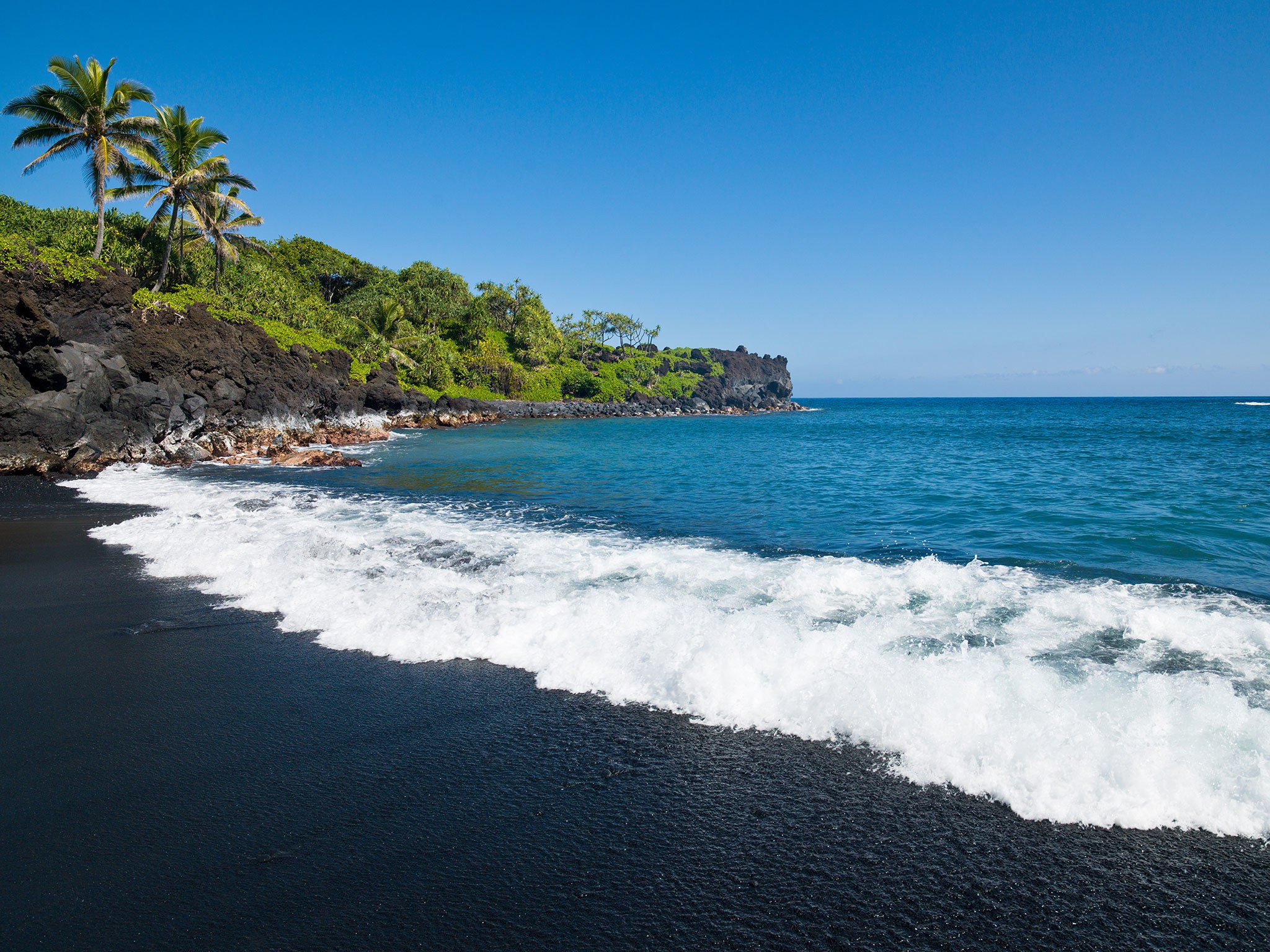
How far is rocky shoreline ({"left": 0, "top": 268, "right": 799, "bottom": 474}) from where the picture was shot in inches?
757

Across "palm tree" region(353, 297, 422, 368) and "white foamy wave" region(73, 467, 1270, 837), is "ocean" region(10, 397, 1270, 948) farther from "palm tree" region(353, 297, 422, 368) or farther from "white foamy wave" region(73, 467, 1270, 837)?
"palm tree" region(353, 297, 422, 368)

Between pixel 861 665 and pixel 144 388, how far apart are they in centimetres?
2737

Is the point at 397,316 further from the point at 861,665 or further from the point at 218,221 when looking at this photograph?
the point at 861,665

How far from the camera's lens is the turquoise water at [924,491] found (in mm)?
11625

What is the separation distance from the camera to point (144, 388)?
2328cm

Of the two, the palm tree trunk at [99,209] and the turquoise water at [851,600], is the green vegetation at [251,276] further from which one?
the turquoise water at [851,600]

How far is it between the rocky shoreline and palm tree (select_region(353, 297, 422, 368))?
16.6 m

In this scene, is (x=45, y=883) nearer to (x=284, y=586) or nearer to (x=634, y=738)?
(x=634, y=738)

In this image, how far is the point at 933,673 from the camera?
559 cm

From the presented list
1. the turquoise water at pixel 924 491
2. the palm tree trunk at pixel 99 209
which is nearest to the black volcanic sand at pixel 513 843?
the turquoise water at pixel 924 491

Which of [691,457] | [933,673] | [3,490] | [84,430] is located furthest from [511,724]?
[691,457]

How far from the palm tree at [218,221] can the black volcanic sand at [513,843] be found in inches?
1542

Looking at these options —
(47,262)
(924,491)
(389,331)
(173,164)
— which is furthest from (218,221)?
(924,491)

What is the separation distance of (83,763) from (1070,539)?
48.4 feet
